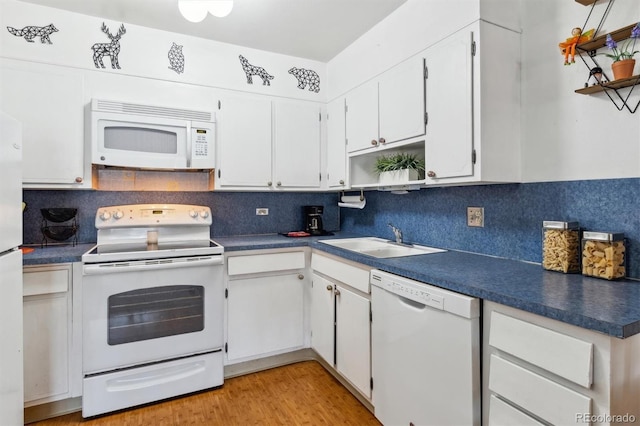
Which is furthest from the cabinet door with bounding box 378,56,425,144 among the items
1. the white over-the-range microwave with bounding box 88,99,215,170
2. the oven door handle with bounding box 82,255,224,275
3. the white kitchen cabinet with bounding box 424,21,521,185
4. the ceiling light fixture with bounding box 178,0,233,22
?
the oven door handle with bounding box 82,255,224,275

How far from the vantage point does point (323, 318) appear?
2.46 metres

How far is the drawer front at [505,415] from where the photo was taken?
Result: 1.12 meters

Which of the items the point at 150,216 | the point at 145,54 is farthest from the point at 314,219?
the point at 145,54

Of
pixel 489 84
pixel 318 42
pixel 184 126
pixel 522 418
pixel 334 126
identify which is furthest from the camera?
pixel 334 126

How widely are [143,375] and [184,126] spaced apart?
1650 millimetres

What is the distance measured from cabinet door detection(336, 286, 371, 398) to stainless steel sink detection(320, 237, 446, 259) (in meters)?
0.36

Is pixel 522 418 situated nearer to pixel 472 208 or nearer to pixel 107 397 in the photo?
pixel 472 208

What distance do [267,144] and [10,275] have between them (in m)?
1.80

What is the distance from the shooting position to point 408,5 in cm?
206

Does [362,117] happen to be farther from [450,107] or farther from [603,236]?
[603,236]

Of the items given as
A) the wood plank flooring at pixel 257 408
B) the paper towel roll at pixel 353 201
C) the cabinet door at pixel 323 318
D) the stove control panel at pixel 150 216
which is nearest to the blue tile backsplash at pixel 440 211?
the paper towel roll at pixel 353 201

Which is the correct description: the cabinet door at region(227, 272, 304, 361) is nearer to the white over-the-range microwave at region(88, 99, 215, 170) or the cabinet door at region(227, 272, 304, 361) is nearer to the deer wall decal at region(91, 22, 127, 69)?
the white over-the-range microwave at region(88, 99, 215, 170)

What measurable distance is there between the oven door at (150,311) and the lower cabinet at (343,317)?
0.69 meters

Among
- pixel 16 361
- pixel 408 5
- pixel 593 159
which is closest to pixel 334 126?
pixel 408 5
